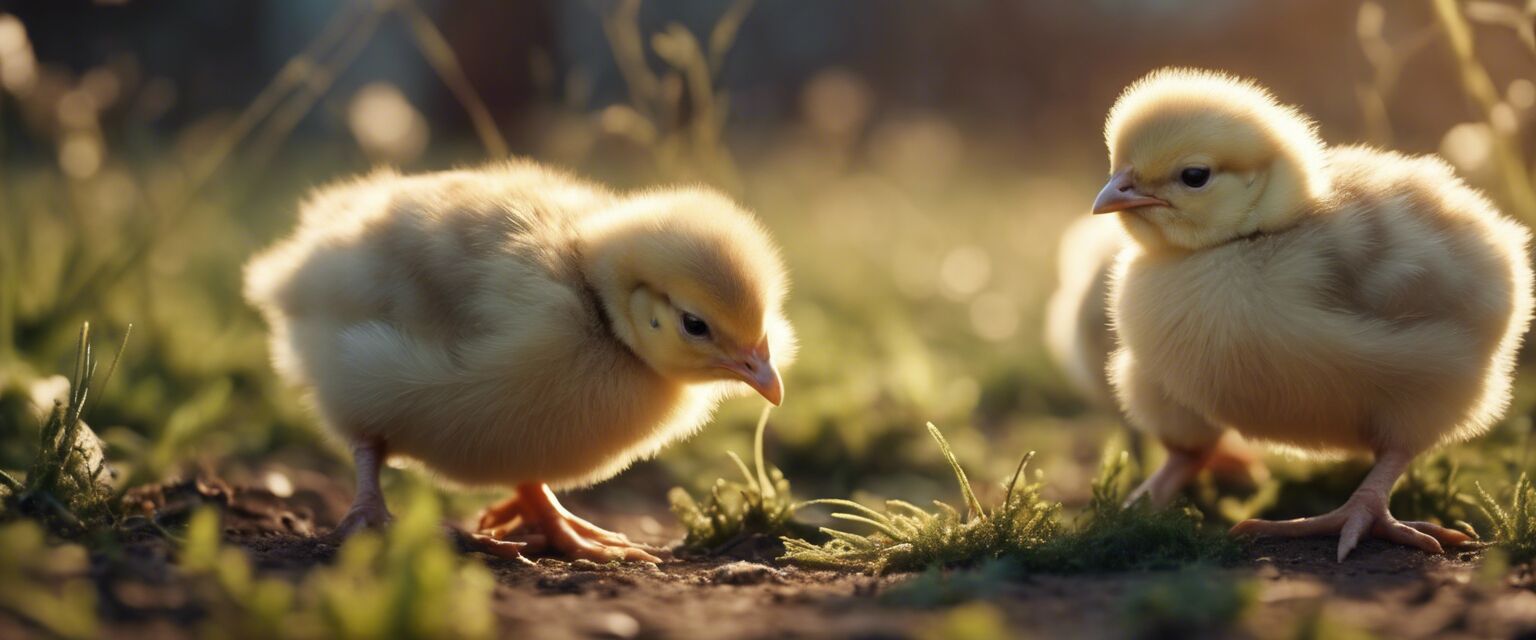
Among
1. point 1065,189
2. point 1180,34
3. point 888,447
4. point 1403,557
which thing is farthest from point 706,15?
point 1403,557

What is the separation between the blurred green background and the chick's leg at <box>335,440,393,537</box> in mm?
694

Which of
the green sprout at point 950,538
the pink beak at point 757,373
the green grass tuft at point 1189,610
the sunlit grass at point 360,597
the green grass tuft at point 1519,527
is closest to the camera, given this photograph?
the sunlit grass at point 360,597

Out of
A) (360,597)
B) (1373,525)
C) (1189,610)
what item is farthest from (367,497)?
(1373,525)

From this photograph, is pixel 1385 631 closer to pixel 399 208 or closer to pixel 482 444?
pixel 482 444

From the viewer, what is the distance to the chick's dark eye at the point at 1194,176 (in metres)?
3.59

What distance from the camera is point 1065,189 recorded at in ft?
40.7

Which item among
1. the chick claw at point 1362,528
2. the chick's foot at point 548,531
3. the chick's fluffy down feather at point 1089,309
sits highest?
the chick's fluffy down feather at point 1089,309

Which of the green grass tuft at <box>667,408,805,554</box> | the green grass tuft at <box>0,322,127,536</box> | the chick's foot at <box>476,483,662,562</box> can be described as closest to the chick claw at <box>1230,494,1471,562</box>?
the green grass tuft at <box>667,408,805,554</box>

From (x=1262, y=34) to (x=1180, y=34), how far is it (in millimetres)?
1181

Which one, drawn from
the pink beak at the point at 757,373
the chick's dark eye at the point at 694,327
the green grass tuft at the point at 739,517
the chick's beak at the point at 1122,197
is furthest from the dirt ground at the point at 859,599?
the chick's beak at the point at 1122,197

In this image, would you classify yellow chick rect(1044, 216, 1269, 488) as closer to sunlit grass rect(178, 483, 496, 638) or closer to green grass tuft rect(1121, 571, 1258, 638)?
green grass tuft rect(1121, 571, 1258, 638)

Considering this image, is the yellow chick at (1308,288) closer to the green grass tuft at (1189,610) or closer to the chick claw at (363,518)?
the green grass tuft at (1189,610)

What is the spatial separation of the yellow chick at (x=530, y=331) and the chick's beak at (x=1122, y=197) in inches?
35.9

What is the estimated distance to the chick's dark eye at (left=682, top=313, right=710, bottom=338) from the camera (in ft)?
11.3
